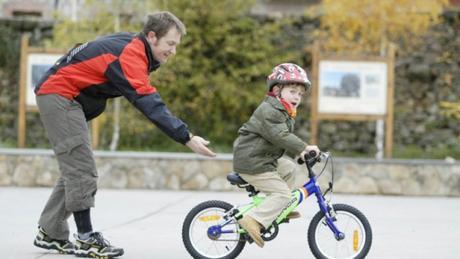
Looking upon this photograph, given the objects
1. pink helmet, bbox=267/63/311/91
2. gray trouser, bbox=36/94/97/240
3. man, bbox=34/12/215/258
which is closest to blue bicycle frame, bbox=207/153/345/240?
pink helmet, bbox=267/63/311/91

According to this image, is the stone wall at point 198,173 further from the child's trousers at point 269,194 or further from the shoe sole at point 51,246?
the child's trousers at point 269,194

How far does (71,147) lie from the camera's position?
5.82m

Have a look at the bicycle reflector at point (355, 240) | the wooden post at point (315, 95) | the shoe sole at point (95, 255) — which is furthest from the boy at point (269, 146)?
the wooden post at point (315, 95)

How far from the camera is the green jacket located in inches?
223

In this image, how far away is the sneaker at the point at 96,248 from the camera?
19.4ft

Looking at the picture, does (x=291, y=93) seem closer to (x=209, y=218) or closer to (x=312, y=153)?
(x=312, y=153)

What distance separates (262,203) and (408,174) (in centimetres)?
624

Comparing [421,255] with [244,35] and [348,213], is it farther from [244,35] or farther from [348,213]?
[244,35]

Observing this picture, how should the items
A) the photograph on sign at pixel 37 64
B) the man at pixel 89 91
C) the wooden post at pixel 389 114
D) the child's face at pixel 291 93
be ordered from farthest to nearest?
the photograph on sign at pixel 37 64, the wooden post at pixel 389 114, the child's face at pixel 291 93, the man at pixel 89 91

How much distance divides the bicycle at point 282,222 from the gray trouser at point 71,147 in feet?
2.18

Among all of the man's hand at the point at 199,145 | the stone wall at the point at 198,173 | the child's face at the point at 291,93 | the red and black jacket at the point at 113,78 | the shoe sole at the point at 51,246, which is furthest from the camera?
the stone wall at the point at 198,173

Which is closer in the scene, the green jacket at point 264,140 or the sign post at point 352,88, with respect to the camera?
the green jacket at point 264,140

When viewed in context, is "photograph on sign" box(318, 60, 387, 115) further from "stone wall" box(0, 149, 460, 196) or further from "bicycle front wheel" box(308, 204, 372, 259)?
"bicycle front wheel" box(308, 204, 372, 259)

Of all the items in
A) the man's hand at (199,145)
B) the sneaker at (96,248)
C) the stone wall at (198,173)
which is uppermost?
the man's hand at (199,145)
